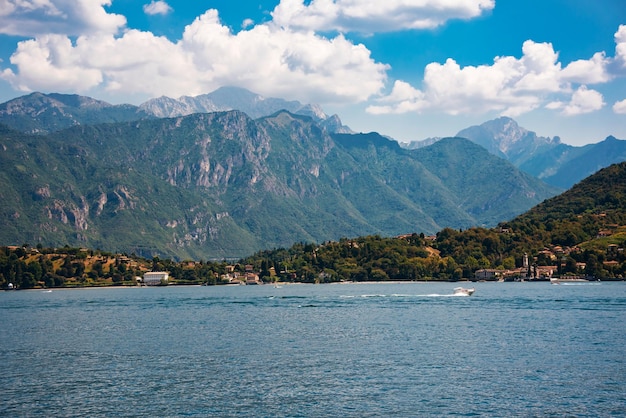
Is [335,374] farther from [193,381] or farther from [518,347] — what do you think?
[518,347]

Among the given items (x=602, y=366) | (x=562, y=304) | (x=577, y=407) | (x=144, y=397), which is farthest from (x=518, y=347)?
(x=562, y=304)

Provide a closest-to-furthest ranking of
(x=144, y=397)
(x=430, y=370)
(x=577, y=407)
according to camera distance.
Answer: (x=577, y=407)
(x=144, y=397)
(x=430, y=370)

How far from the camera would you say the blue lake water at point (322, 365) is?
67.1m

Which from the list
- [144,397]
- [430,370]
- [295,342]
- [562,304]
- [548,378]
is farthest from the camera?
[562,304]

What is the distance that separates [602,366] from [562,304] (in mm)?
93159

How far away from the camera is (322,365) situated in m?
87.9

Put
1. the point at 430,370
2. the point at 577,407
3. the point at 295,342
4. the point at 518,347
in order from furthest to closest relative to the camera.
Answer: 1. the point at 295,342
2. the point at 518,347
3. the point at 430,370
4. the point at 577,407

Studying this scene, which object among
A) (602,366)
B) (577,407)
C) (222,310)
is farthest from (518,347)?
(222,310)

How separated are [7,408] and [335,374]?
3311cm

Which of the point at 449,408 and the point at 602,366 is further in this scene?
the point at 602,366

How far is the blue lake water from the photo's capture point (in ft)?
220

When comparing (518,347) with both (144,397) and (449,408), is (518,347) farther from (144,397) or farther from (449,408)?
(144,397)

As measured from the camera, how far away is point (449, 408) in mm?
65500

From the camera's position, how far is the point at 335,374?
81.8m
